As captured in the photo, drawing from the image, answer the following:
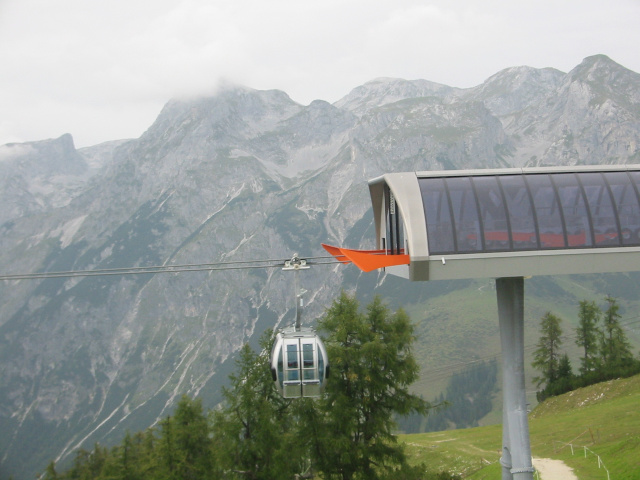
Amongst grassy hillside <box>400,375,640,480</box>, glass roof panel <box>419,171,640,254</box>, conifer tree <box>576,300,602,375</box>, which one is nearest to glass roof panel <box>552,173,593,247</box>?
glass roof panel <box>419,171,640,254</box>

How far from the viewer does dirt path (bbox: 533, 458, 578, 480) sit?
3002 cm

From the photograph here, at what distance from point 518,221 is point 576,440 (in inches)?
1058

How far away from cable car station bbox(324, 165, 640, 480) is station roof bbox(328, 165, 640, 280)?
0.03 meters

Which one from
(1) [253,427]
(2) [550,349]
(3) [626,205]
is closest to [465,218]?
(3) [626,205]

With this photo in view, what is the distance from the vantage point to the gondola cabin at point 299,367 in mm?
20625

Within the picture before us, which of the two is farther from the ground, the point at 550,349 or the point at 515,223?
the point at 515,223

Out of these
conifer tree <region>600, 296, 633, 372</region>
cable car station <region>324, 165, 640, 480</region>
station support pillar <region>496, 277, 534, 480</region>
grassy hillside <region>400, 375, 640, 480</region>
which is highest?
cable car station <region>324, 165, 640, 480</region>

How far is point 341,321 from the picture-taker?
1215 inches

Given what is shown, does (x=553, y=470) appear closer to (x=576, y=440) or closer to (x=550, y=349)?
(x=576, y=440)

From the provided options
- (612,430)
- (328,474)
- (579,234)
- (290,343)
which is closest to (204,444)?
(328,474)

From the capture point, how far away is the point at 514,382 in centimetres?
A: 2133

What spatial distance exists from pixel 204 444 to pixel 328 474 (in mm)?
14106

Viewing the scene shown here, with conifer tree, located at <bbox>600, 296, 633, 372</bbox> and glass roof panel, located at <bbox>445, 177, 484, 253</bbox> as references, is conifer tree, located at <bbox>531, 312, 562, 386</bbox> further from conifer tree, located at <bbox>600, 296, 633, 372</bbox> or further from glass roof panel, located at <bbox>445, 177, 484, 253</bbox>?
glass roof panel, located at <bbox>445, 177, 484, 253</bbox>

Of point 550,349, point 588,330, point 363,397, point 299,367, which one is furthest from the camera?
point 588,330
